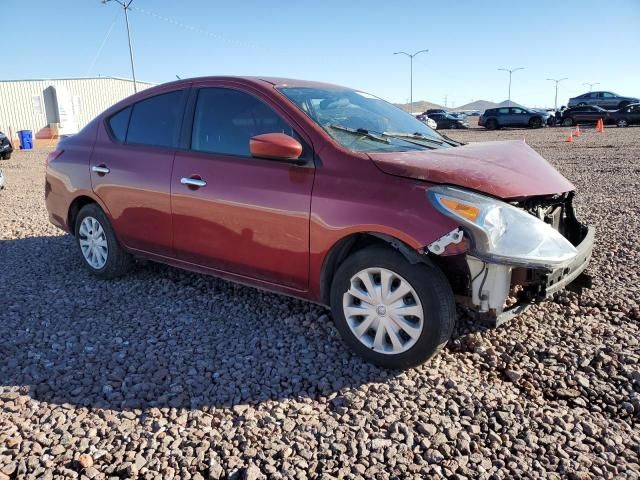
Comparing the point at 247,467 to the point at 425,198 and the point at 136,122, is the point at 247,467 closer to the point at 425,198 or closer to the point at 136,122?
the point at 425,198

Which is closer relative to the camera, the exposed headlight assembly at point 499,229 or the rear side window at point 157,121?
the exposed headlight assembly at point 499,229

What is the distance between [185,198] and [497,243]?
2.29 m

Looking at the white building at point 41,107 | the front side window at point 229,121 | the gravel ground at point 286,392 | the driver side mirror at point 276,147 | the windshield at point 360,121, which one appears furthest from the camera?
the white building at point 41,107

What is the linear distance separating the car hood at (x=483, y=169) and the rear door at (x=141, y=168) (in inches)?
70.9

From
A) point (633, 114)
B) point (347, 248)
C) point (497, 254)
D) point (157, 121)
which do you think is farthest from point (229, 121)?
point (633, 114)

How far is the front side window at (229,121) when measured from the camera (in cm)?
382

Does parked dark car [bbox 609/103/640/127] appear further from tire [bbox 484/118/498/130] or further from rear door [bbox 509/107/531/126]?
tire [bbox 484/118/498/130]

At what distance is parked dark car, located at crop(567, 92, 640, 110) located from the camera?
1462 inches

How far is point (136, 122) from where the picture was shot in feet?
15.4

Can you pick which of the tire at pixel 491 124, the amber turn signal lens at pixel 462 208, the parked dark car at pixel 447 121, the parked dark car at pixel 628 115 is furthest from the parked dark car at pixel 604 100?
Answer: the amber turn signal lens at pixel 462 208

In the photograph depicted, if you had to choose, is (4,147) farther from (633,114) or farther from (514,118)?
(633,114)

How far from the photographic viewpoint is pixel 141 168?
4.43 metres

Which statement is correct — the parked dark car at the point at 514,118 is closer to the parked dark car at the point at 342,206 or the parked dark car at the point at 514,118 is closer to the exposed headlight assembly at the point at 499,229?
the parked dark car at the point at 342,206

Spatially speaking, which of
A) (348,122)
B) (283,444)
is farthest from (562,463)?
(348,122)
